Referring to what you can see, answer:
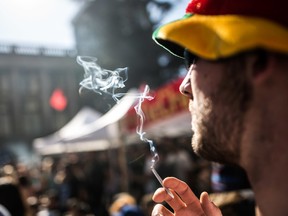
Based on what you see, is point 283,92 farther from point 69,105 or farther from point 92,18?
point 69,105

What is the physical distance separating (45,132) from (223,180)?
31.4 metres

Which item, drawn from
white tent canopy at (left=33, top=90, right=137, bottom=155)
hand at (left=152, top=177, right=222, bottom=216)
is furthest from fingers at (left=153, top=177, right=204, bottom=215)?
white tent canopy at (left=33, top=90, right=137, bottom=155)

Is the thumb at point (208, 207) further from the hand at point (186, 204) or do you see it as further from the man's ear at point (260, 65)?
the man's ear at point (260, 65)

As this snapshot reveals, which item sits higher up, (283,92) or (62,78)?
(283,92)

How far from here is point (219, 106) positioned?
731 mm

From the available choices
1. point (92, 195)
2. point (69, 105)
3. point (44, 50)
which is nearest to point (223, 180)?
point (92, 195)

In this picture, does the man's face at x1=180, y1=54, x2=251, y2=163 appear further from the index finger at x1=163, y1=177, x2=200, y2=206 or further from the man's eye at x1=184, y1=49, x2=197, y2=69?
the index finger at x1=163, y1=177, x2=200, y2=206

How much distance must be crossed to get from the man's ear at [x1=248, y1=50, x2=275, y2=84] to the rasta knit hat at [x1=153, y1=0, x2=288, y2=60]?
3cm

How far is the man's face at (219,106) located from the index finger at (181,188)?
220mm

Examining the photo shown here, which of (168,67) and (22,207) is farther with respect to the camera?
(168,67)

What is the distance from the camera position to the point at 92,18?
706 inches

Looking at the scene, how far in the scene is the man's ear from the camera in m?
0.68

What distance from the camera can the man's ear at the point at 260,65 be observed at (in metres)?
0.68

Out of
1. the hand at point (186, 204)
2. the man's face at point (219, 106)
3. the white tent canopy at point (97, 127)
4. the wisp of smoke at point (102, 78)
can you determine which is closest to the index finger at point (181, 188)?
the hand at point (186, 204)
